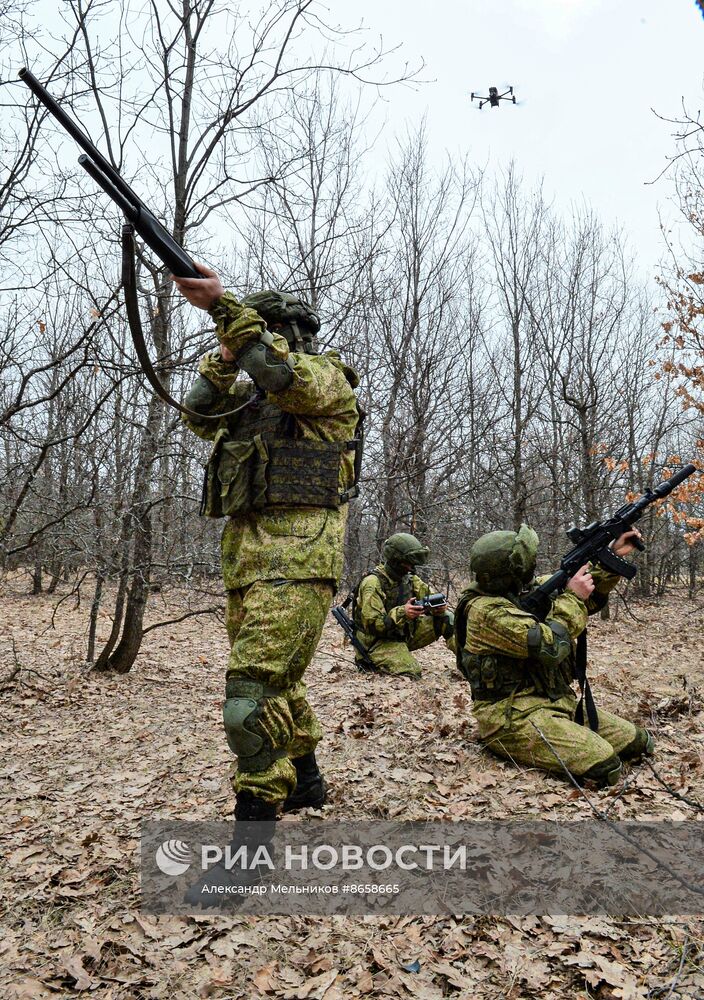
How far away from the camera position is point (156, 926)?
2.39 meters

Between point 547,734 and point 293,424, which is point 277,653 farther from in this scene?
point 547,734

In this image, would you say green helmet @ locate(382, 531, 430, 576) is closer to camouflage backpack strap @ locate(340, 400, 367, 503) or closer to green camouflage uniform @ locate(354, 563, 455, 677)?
green camouflage uniform @ locate(354, 563, 455, 677)

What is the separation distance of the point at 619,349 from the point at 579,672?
12.6m

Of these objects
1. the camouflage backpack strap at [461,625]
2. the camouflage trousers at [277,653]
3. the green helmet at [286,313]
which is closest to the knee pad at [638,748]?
the camouflage backpack strap at [461,625]

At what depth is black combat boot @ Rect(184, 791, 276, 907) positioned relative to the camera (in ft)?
8.22

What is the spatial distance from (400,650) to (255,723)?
4484mm

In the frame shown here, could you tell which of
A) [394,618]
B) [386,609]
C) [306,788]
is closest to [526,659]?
[306,788]

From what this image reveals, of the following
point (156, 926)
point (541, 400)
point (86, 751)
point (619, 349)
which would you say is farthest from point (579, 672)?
point (619, 349)

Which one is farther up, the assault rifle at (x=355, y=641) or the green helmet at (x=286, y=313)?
the green helmet at (x=286, y=313)

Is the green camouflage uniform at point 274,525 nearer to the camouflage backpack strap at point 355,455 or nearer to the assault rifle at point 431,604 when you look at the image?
the camouflage backpack strap at point 355,455

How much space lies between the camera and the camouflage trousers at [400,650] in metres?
6.78

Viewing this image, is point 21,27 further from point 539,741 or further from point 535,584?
point 539,741

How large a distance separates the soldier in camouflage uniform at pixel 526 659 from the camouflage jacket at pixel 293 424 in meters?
1.23

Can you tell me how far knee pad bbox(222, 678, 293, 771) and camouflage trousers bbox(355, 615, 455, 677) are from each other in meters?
4.20
